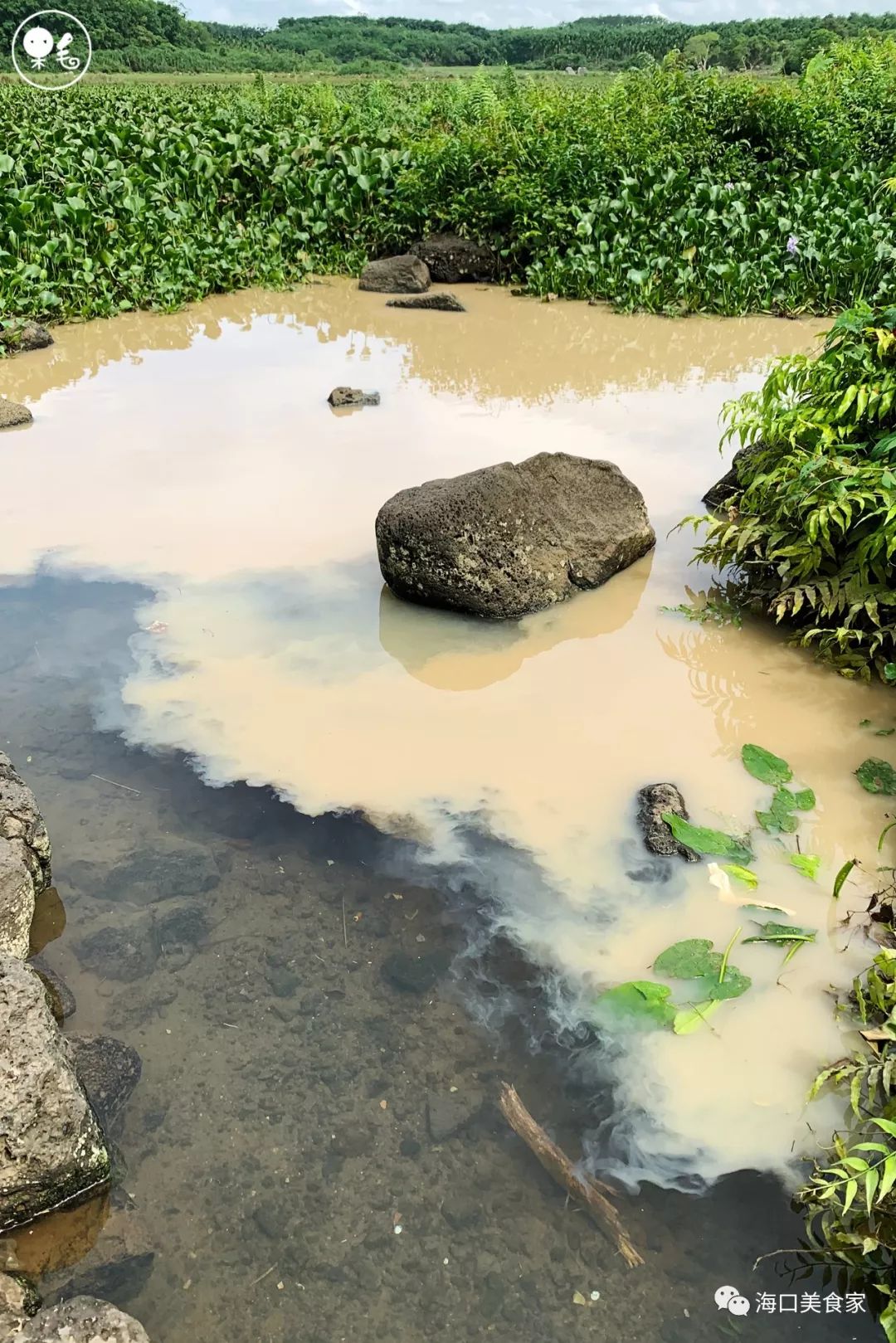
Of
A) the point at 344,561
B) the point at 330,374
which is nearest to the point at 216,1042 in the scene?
A: the point at 344,561

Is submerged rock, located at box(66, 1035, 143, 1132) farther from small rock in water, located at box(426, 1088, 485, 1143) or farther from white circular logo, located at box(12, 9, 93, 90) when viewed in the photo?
white circular logo, located at box(12, 9, 93, 90)

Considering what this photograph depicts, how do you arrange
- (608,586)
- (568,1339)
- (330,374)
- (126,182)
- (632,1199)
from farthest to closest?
(126,182) < (330,374) < (608,586) < (632,1199) < (568,1339)

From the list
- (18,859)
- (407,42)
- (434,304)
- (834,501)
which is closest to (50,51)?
(434,304)

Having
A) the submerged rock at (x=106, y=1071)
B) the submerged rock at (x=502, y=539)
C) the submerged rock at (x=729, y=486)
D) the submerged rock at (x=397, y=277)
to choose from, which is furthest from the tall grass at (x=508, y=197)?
the submerged rock at (x=106, y=1071)

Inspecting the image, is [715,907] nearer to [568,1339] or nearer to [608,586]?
[568,1339]

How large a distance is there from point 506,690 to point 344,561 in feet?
5.26

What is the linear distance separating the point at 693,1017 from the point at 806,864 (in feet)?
2.86

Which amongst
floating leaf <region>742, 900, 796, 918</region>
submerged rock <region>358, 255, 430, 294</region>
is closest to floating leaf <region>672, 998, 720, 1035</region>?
floating leaf <region>742, 900, 796, 918</region>

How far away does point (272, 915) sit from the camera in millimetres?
3469

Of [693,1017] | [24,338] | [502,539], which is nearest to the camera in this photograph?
[693,1017]

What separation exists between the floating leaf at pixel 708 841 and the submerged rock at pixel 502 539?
6.27 feet

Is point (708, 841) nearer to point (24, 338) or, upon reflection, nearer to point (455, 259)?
point (24, 338)

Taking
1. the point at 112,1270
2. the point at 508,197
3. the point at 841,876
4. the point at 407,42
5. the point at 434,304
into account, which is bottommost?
the point at 112,1270

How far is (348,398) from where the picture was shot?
8.36m
